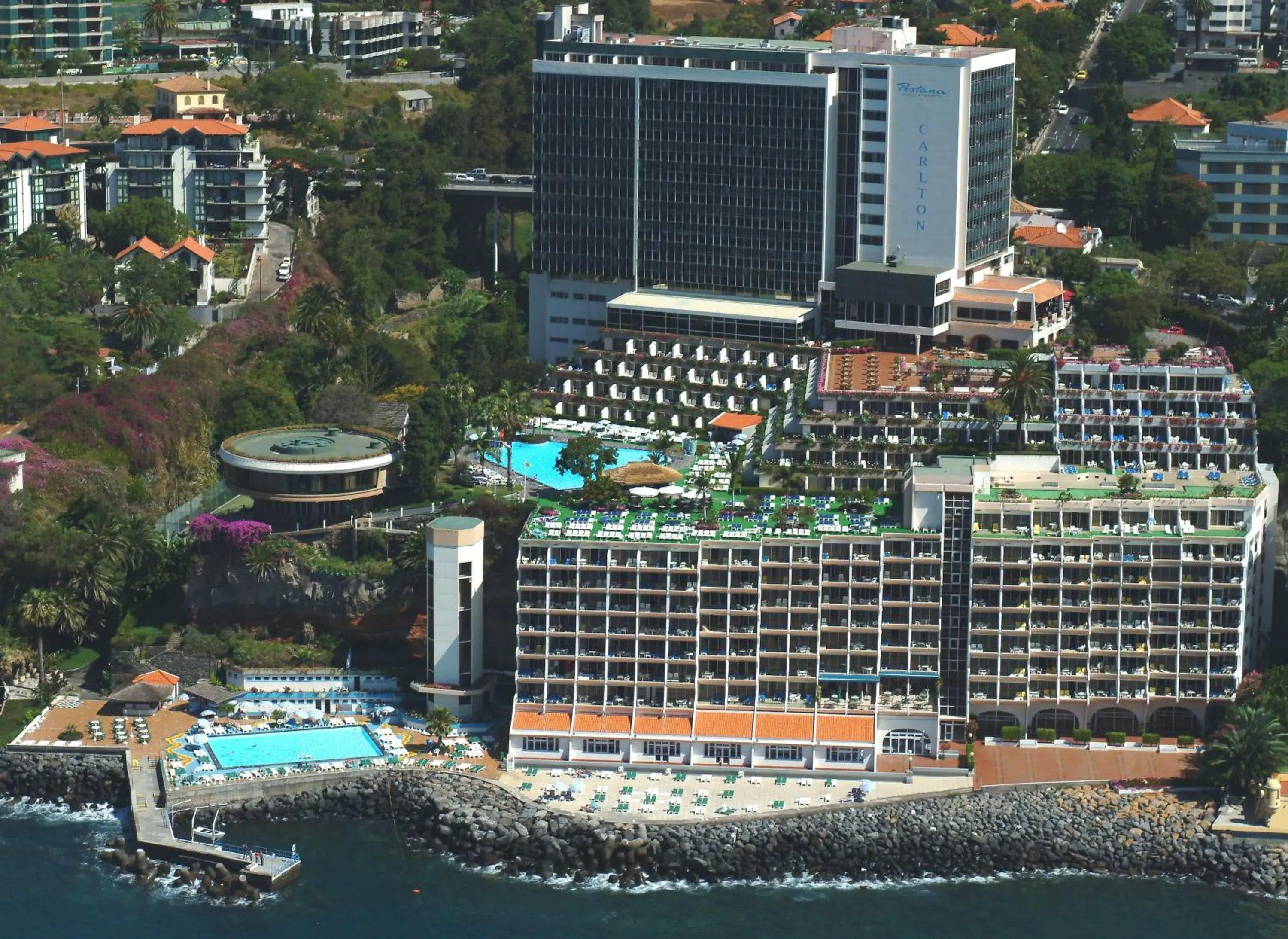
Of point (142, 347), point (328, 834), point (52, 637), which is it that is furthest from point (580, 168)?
point (328, 834)

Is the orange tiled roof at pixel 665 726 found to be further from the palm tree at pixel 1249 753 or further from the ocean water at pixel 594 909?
the palm tree at pixel 1249 753

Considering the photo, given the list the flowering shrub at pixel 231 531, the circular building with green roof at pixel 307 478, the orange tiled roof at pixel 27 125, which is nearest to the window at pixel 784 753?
the circular building with green roof at pixel 307 478

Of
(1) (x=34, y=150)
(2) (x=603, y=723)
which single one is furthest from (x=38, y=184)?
(2) (x=603, y=723)

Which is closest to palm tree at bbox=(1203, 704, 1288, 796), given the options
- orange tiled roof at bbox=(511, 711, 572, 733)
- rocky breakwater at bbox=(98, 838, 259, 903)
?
orange tiled roof at bbox=(511, 711, 572, 733)

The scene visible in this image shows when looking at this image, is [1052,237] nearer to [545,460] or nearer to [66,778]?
[545,460]

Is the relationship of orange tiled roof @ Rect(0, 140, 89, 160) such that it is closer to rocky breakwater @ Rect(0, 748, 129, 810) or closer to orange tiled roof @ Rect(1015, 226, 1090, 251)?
orange tiled roof @ Rect(1015, 226, 1090, 251)

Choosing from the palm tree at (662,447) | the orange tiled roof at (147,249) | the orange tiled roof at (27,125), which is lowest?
the palm tree at (662,447)
